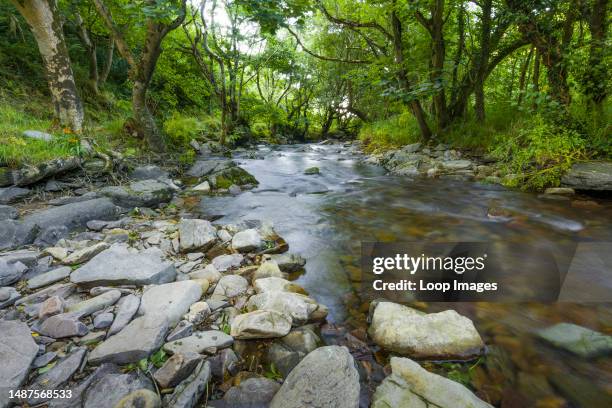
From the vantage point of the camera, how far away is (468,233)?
3758 mm

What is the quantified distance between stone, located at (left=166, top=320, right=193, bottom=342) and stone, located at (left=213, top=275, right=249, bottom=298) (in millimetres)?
403

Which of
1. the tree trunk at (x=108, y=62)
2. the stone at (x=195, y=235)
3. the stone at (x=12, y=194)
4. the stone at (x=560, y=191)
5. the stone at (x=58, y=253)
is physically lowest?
the stone at (x=58, y=253)

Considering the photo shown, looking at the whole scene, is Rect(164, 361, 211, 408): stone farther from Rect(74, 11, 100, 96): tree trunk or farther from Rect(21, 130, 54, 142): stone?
Rect(74, 11, 100, 96): tree trunk

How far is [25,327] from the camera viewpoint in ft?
5.54

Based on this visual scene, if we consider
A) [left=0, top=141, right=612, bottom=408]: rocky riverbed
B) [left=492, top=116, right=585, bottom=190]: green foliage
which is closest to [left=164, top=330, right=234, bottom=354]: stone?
[left=0, top=141, right=612, bottom=408]: rocky riverbed

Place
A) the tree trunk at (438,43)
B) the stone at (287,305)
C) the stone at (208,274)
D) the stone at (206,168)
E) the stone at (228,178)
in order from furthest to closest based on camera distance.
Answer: the tree trunk at (438,43), the stone at (206,168), the stone at (228,178), the stone at (208,274), the stone at (287,305)

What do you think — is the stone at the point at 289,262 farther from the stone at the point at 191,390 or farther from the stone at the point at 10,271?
the stone at the point at 10,271

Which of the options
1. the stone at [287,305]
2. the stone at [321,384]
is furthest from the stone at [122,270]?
the stone at [321,384]

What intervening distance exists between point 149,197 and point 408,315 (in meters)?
4.15

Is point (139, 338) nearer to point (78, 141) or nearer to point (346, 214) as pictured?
point (346, 214)

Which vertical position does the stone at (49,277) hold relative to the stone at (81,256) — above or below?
below

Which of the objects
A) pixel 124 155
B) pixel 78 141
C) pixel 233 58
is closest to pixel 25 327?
pixel 78 141

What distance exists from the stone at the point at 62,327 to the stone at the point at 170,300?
0.31 m

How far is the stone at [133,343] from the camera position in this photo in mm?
1565
